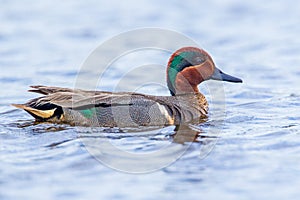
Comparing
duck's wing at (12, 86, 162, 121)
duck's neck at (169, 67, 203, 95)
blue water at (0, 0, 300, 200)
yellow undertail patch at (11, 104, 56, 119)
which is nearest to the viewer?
blue water at (0, 0, 300, 200)

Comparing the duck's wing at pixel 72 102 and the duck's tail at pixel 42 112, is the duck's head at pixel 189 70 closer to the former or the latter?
the duck's wing at pixel 72 102

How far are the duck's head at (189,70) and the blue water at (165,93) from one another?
24.4 inches

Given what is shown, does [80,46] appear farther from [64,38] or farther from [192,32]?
[192,32]

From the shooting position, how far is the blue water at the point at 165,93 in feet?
24.6

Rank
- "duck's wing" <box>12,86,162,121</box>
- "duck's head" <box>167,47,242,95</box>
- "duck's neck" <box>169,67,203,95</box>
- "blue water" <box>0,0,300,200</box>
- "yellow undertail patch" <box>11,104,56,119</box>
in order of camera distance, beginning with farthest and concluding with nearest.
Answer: "duck's neck" <box>169,67,203,95</box> < "duck's head" <box>167,47,242,95</box> < "yellow undertail patch" <box>11,104,56,119</box> < "duck's wing" <box>12,86,162,121</box> < "blue water" <box>0,0,300,200</box>

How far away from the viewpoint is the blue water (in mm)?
7492

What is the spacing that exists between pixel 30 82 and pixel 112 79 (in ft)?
4.94

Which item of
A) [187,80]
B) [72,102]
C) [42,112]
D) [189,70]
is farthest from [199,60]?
[42,112]

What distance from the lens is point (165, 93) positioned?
12180mm

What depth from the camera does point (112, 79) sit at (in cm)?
1306

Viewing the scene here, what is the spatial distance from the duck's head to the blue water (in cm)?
62

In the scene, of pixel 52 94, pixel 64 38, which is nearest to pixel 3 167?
pixel 52 94

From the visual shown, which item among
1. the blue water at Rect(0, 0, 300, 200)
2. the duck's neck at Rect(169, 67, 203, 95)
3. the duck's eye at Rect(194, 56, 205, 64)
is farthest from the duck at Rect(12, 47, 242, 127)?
the duck's eye at Rect(194, 56, 205, 64)

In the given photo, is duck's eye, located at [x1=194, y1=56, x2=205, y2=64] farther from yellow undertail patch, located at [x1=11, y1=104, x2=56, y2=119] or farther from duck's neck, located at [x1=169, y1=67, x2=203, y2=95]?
yellow undertail patch, located at [x1=11, y1=104, x2=56, y2=119]
